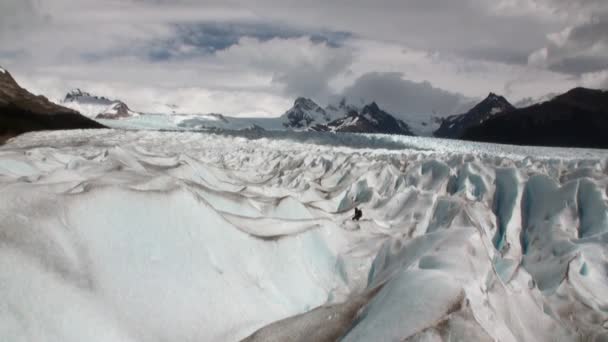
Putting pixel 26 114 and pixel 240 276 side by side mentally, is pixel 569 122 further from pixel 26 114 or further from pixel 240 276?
pixel 26 114

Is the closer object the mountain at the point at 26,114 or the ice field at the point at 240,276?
the ice field at the point at 240,276

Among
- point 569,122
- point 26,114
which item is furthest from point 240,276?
point 569,122

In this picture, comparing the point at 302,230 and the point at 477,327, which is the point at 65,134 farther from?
the point at 477,327

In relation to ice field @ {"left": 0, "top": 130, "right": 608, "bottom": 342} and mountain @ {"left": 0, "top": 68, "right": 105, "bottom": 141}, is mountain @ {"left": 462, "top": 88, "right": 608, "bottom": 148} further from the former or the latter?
ice field @ {"left": 0, "top": 130, "right": 608, "bottom": 342}

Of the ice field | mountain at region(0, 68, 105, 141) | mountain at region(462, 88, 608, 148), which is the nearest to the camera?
the ice field

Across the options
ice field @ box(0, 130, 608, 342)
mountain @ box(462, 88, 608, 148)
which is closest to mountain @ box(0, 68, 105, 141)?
ice field @ box(0, 130, 608, 342)

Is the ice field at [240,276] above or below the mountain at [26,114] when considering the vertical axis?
below

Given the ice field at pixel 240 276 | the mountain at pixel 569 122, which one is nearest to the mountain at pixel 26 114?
the ice field at pixel 240 276

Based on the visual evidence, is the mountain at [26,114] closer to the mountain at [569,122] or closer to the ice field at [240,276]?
the ice field at [240,276]
